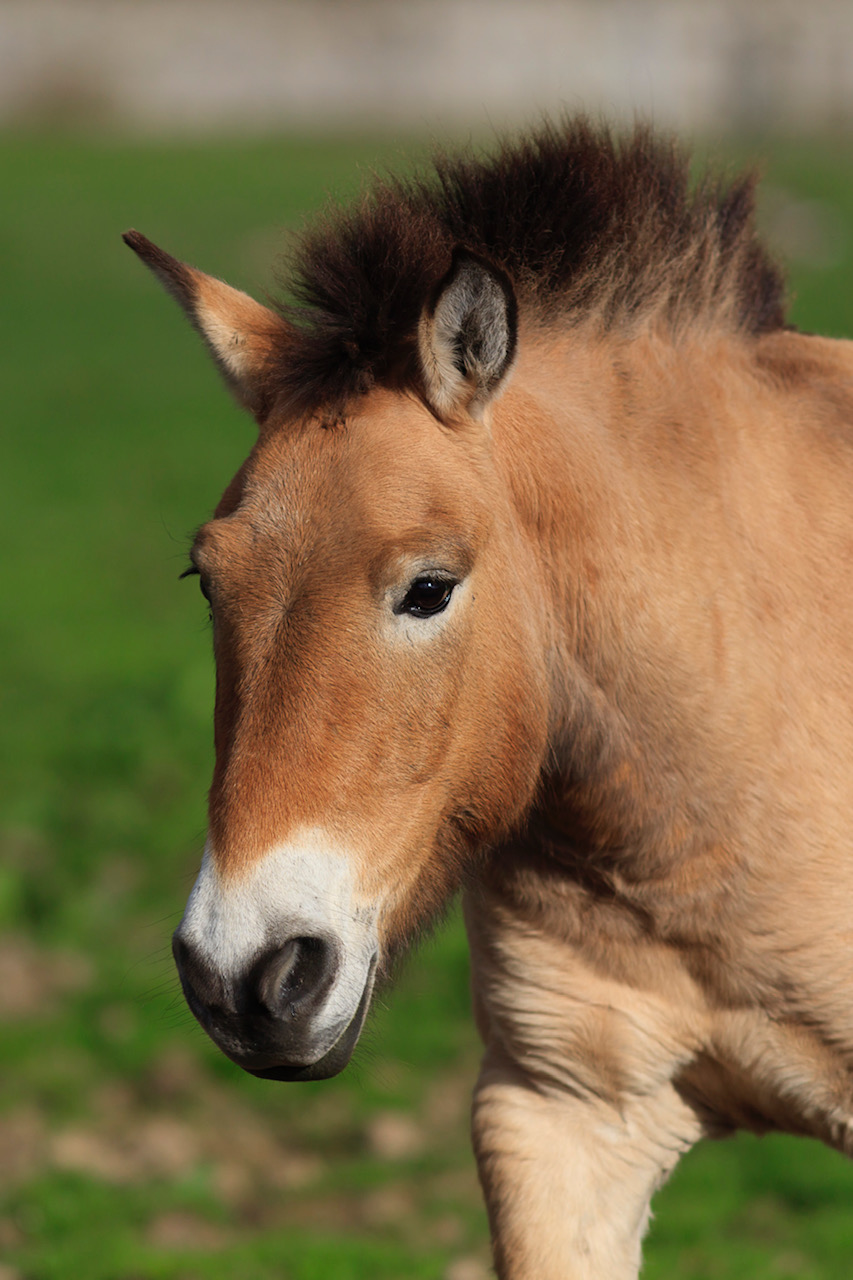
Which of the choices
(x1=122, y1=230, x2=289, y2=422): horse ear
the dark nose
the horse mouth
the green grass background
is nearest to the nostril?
the dark nose

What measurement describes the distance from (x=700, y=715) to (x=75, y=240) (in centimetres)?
2325

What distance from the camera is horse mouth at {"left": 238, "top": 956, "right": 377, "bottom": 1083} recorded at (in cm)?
266

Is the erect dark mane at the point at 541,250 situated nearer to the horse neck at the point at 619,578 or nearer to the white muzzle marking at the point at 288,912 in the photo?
the horse neck at the point at 619,578

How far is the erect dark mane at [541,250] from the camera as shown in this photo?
9.82 feet

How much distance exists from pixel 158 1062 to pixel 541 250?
394 centimetres

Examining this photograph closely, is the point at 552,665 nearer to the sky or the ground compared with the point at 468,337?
nearer to the ground

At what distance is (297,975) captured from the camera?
100 inches

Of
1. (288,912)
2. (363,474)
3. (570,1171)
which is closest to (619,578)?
(363,474)

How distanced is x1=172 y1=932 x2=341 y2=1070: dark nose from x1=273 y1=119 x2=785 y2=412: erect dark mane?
113 centimetres

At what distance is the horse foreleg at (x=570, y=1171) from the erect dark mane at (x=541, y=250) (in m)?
1.73

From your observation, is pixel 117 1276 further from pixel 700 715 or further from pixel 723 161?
pixel 723 161

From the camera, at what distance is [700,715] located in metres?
3.14

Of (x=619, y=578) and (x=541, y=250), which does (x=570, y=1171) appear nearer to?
(x=619, y=578)

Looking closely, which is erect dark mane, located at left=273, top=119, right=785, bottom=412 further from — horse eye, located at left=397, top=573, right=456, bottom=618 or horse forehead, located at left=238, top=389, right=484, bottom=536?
horse eye, located at left=397, top=573, right=456, bottom=618
